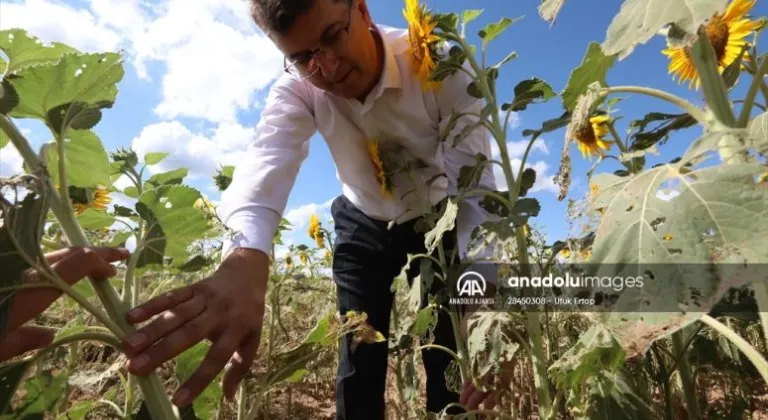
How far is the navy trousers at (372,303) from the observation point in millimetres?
1947

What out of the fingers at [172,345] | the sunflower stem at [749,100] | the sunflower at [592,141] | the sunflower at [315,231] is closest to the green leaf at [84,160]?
the fingers at [172,345]

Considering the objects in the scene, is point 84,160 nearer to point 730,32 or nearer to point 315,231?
point 730,32

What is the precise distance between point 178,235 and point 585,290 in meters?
0.75

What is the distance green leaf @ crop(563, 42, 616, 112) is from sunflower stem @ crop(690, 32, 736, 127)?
0.69ft

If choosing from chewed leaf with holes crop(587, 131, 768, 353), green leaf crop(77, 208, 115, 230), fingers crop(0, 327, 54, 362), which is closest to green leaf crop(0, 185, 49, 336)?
fingers crop(0, 327, 54, 362)

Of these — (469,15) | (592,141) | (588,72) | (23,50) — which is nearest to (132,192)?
(23,50)

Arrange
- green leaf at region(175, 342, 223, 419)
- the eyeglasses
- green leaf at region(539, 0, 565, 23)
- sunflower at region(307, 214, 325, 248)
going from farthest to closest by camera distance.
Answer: sunflower at region(307, 214, 325, 248) < the eyeglasses < green leaf at region(175, 342, 223, 419) < green leaf at region(539, 0, 565, 23)

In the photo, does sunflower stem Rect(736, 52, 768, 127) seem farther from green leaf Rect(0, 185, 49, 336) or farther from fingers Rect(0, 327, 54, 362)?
fingers Rect(0, 327, 54, 362)

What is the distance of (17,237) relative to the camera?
2.24 ft

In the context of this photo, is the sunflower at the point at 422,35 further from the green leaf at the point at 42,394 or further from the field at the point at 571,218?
the green leaf at the point at 42,394

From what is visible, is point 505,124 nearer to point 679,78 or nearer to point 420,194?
point 420,194

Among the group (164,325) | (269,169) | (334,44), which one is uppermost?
(334,44)

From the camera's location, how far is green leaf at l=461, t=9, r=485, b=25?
144 centimetres

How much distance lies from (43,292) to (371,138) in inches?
49.1
